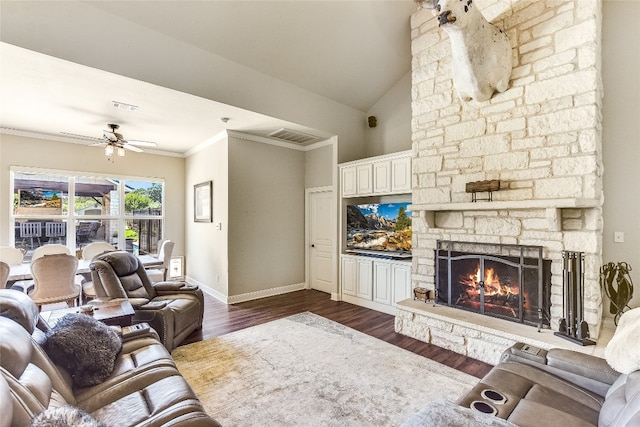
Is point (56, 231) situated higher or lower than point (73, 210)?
lower

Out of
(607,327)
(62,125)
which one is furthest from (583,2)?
(62,125)

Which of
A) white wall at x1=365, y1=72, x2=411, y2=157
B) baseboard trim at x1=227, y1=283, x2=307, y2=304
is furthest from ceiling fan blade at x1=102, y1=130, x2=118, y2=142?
white wall at x1=365, y1=72, x2=411, y2=157

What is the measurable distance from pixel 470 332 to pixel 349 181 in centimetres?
282

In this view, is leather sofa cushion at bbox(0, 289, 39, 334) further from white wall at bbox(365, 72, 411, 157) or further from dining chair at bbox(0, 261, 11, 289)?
white wall at bbox(365, 72, 411, 157)

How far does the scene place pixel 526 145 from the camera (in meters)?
3.09

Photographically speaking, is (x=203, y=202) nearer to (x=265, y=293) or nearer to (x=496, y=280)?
(x=265, y=293)

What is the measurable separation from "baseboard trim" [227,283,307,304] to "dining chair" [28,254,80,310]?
6.99ft

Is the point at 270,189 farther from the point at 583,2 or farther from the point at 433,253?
the point at 583,2

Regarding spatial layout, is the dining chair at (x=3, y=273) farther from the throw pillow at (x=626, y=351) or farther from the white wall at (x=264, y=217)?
the throw pillow at (x=626, y=351)

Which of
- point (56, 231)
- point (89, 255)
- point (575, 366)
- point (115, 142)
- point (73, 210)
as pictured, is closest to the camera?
point (575, 366)

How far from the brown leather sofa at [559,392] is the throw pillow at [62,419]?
4.06ft

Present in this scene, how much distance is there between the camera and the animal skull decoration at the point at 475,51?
2701 mm

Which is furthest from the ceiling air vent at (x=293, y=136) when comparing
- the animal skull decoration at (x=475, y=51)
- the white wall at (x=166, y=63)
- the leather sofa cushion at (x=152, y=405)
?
the leather sofa cushion at (x=152, y=405)

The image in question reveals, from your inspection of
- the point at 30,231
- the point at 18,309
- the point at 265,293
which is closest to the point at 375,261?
the point at 265,293
